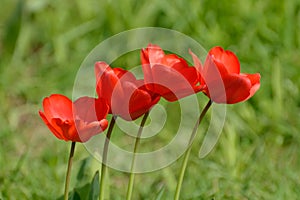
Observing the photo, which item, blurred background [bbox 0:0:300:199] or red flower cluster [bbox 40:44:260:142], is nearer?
red flower cluster [bbox 40:44:260:142]

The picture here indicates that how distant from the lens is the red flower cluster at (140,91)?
119 centimetres

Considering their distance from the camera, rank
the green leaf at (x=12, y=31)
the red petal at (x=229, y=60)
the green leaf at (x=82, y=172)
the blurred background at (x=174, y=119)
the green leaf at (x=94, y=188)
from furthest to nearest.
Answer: the green leaf at (x=12, y=31)
the blurred background at (x=174, y=119)
the green leaf at (x=82, y=172)
the green leaf at (x=94, y=188)
the red petal at (x=229, y=60)

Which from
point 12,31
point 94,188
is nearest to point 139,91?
point 94,188

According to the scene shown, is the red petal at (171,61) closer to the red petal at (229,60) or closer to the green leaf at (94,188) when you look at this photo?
the red petal at (229,60)

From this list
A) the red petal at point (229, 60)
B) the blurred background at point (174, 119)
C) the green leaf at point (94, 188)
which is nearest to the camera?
the red petal at point (229, 60)

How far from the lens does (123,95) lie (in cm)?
120

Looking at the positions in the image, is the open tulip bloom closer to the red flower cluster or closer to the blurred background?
the red flower cluster

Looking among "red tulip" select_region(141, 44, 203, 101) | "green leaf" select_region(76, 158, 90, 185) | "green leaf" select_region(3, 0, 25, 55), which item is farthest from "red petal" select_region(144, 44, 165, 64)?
"green leaf" select_region(3, 0, 25, 55)

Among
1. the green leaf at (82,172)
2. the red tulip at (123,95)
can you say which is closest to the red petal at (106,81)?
the red tulip at (123,95)

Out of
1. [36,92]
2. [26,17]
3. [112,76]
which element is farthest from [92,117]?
[26,17]

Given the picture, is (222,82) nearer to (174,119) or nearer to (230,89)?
(230,89)

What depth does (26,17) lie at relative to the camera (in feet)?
9.48

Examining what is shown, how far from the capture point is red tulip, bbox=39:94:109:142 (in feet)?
3.89

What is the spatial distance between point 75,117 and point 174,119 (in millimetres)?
1218
